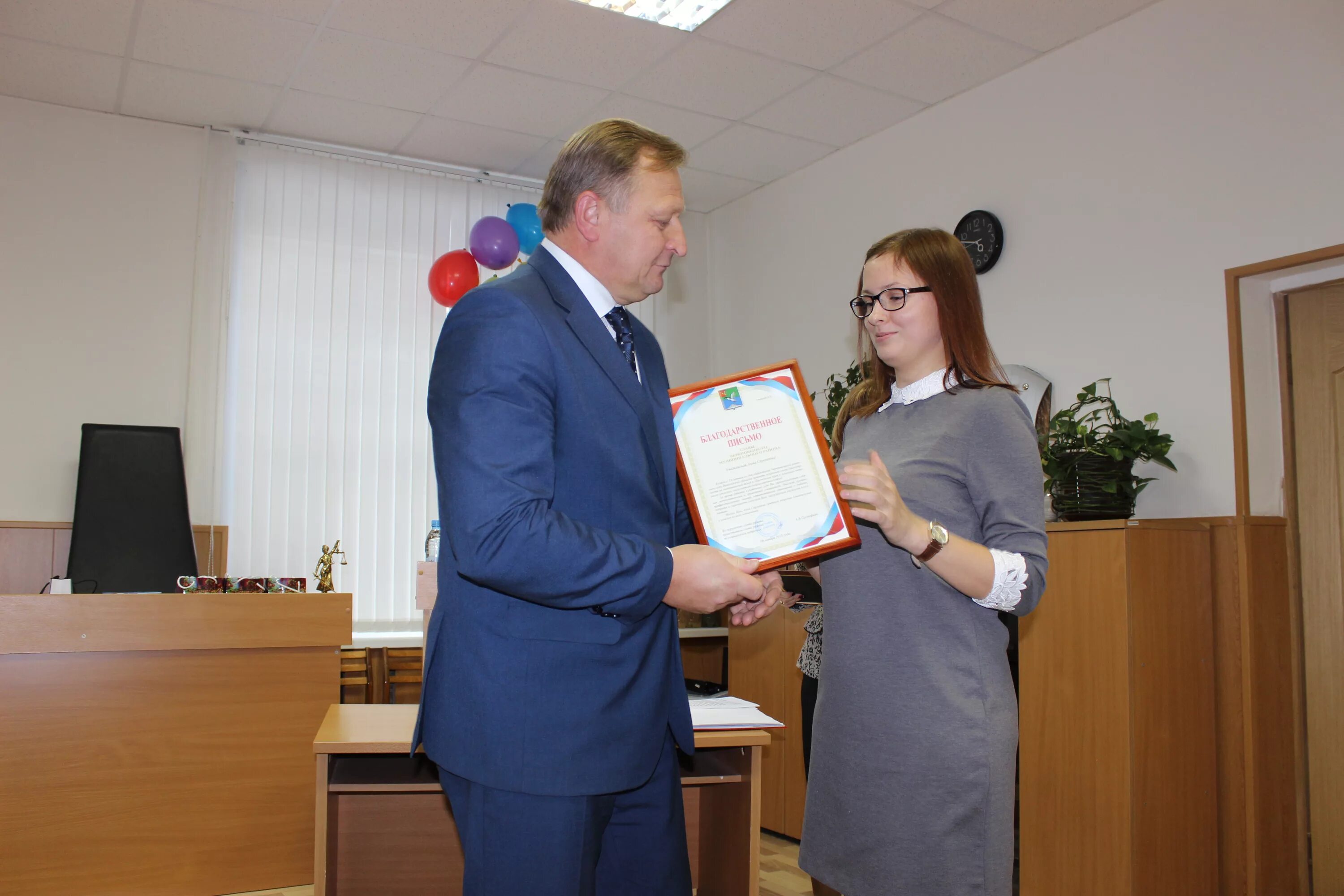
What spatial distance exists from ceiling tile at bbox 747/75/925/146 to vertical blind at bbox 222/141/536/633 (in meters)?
2.13

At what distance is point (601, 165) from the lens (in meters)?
1.49

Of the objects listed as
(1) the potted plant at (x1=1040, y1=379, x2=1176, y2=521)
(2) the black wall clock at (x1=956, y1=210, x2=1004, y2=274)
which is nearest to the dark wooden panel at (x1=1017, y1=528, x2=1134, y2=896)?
(1) the potted plant at (x1=1040, y1=379, x2=1176, y2=521)

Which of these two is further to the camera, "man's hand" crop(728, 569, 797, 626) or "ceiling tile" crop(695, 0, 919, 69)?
"ceiling tile" crop(695, 0, 919, 69)

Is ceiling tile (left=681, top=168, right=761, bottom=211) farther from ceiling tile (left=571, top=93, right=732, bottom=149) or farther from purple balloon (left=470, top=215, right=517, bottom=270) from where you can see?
purple balloon (left=470, top=215, right=517, bottom=270)

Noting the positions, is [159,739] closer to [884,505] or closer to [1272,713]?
[884,505]

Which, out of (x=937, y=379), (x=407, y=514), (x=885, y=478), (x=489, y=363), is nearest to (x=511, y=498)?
(x=489, y=363)

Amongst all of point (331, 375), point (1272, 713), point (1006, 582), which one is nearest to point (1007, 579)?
point (1006, 582)

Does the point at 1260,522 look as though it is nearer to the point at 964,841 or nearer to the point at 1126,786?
the point at 1126,786

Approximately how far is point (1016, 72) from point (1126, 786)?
9.89ft

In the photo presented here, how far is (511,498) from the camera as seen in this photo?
1170 millimetres

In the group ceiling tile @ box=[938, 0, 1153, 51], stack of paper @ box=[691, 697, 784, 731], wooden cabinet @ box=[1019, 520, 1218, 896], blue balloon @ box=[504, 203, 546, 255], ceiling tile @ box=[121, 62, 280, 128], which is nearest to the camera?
→ stack of paper @ box=[691, 697, 784, 731]

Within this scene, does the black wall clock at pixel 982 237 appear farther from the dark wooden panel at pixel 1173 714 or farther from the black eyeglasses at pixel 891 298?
the black eyeglasses at pixel 891 298

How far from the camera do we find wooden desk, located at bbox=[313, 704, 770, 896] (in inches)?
81.7

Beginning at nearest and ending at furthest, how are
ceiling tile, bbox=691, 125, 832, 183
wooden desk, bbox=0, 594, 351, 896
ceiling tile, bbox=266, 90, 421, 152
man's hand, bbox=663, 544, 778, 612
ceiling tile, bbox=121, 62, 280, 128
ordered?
man's hand, bbox=663, 544, 778, 612 → wooden desk, bbox=0, 594, 351, 896 → ceiling tile, bbox=121, 62, 280, 128 → ceiling tile, bbox=266, 90, 421, 152 → ceiling tile, bbox=691, 125, 832, 183
